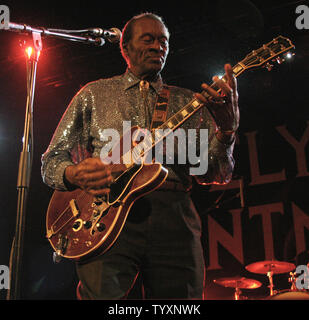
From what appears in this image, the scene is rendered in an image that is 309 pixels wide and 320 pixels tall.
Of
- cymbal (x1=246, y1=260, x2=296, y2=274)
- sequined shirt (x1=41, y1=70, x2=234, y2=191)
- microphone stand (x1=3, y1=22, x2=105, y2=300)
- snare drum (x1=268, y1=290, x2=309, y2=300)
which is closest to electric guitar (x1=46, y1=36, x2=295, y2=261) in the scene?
sequined shirt (x1=41, y1=70, x2=234, y2=191)

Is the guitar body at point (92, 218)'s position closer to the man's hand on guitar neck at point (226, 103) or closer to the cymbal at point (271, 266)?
the man's hand on guitar neck at point (226, 103)

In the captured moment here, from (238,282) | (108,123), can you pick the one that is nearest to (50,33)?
(108,123)

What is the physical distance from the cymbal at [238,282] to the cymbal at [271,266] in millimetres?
229

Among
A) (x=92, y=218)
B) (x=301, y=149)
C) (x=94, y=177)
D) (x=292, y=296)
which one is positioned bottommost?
(x=292, y=296)

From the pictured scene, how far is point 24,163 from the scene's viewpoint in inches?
94.6

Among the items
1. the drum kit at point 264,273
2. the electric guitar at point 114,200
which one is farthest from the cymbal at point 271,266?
the electric guitar at point 114,200

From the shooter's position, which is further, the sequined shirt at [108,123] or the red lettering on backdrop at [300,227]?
the red lettering on backdrop at [300,227]

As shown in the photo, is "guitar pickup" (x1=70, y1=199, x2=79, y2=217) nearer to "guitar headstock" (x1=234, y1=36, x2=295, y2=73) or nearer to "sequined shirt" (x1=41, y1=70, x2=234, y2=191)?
"sequined shirt" (x1=41, y1=70, x2=234, y2=191)

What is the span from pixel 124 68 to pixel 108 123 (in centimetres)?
355

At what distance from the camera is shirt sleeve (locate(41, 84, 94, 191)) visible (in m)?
2.39

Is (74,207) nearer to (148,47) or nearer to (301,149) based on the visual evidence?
(148,47)

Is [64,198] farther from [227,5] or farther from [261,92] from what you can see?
[261,92]

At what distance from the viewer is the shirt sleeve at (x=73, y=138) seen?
94.2 inches
